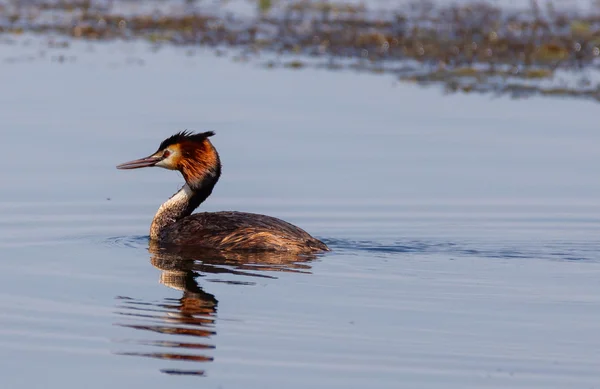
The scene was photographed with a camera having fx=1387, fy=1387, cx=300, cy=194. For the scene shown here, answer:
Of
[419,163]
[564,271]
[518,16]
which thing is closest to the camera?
[564,271]

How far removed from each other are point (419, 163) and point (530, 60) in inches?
306

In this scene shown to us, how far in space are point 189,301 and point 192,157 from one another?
9.59 ft

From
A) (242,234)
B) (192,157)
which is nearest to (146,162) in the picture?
(192,157)

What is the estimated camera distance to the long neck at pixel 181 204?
A: 12.1 meters

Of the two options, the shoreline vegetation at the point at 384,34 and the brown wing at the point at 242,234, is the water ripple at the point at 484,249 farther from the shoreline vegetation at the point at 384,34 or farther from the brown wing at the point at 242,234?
the shoreline vegetation at the point at 384,34

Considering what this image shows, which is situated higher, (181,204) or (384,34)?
(384,34)

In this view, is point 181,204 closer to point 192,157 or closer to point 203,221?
point 192,157

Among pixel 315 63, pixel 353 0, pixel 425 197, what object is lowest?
pixel 425 197

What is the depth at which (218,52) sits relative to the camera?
23.5 meters

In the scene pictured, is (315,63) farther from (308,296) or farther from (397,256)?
(308,296)

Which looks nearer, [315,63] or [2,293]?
[2,293]

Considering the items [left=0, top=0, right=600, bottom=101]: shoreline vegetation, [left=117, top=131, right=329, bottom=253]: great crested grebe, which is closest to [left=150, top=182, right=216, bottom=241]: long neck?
[left=117, top=131, right=329, bottom=253]: great crested grebe

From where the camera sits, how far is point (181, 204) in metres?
12.3

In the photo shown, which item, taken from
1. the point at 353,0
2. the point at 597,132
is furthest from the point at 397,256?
the point at 353,0
